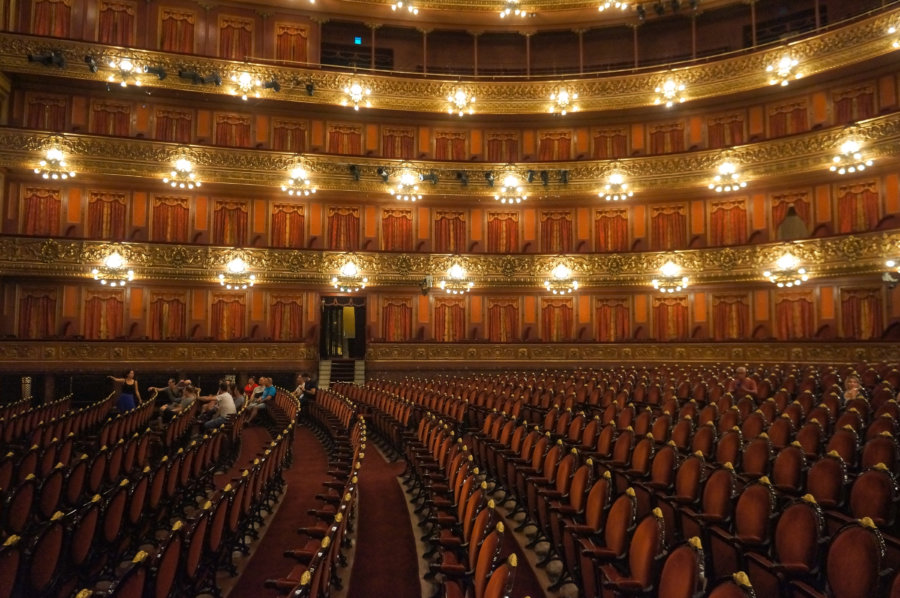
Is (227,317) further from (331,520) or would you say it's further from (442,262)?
(331,520)

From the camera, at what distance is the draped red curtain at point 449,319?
15.2m

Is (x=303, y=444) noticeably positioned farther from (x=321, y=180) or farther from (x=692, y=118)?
(x=692, y=118)

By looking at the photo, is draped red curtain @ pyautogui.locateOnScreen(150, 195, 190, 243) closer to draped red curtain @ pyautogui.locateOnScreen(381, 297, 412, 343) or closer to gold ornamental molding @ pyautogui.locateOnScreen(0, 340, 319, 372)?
gold ornamental molding @ pyautogui.locateOnScreen(0, 340, 319, 372)

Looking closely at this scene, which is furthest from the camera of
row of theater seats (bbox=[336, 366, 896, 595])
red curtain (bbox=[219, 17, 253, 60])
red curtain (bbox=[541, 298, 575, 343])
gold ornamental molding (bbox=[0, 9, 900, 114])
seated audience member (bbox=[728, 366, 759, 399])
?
red curtain (bbox=[541, 298, 575, 343])

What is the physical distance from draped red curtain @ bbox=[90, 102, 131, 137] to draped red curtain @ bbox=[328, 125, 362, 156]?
187 inches

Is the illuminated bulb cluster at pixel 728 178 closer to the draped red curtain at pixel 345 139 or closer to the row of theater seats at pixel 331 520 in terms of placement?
the draped red curtain at pixel 345 139

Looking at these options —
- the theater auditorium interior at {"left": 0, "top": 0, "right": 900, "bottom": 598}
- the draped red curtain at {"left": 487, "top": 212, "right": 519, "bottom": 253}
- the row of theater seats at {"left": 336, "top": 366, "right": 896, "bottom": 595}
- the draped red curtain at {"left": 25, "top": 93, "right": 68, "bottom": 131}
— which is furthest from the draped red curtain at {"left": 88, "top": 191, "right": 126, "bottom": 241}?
the row of theater seats at {"left": 336, "top": 366, "right": 896, "bottom": 595}

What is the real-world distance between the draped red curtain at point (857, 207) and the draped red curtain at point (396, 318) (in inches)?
405

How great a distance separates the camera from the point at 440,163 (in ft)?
48.7

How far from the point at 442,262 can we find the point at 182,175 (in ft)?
20.9

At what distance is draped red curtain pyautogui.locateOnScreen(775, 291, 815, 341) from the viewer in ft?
44.0

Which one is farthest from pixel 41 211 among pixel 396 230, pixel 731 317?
pixel 731 317

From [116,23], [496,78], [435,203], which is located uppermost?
[116,23]

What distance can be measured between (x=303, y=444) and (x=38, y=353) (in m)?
7.60
